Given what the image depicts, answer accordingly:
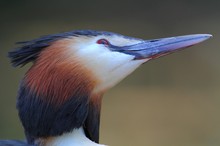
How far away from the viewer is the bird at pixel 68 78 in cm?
91

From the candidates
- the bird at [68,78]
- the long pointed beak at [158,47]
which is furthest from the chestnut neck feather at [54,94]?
the long pointed beak at [158,47]

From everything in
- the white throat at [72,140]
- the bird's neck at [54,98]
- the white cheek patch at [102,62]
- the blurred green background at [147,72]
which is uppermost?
the white cheek patch at [102,62]

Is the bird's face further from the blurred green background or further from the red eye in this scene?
the blurred green background

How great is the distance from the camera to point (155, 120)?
91.0 inches

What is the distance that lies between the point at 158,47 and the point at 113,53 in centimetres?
10

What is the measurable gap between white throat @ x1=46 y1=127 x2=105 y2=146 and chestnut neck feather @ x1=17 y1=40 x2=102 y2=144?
14mm

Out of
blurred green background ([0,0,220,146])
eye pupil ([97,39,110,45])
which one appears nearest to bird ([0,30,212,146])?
eye pupil ([97,39,110,45])

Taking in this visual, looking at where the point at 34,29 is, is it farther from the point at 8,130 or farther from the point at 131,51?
the point at 131,51

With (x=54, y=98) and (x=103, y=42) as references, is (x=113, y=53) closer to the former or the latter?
(x=103, y=42)

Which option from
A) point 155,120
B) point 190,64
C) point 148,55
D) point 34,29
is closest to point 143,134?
point 155,120

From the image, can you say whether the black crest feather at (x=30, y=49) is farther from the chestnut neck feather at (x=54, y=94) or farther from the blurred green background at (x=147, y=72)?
the blurred green background at (x=147, y=72)

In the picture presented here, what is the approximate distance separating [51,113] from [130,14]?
1407 millimetres

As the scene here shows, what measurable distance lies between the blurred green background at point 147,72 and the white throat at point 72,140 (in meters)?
1.32

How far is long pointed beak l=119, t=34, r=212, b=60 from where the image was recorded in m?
0.96
